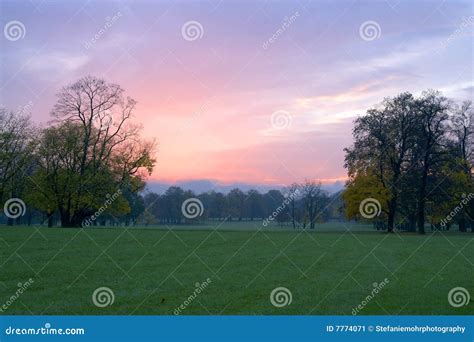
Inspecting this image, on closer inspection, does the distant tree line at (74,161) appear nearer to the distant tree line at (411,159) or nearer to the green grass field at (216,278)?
the green grass field at (216,278)

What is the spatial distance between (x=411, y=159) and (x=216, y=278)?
152 feet

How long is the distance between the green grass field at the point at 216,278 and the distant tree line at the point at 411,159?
30018 millimetres

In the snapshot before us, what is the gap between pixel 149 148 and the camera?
156 feet

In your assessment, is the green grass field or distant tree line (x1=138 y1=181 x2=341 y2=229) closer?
the green grass field

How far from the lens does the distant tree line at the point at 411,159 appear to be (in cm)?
5647

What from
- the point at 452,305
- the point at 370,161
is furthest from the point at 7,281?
the point at 370,161

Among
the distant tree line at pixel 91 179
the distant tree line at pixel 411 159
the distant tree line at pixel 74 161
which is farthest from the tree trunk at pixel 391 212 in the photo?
the distant tree line at pixel 74 161

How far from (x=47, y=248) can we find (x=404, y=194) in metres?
44.6

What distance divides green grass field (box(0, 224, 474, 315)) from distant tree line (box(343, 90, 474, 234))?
30.0 m

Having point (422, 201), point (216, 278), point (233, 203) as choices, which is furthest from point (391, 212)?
point (216, 278)

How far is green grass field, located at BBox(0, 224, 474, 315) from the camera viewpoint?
12.5m

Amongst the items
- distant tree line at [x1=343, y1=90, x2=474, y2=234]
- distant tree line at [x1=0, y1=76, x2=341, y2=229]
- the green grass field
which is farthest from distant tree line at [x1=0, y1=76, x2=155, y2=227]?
distant tree line at [x1=343, y1=90, x2=474, y2=234]

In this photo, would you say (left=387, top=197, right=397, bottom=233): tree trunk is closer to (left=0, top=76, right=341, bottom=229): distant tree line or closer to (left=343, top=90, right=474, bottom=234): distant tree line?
(left=343, top=90, right=474, bottom=234): distant tree line

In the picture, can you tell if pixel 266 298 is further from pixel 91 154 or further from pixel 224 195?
pixel 91 154
